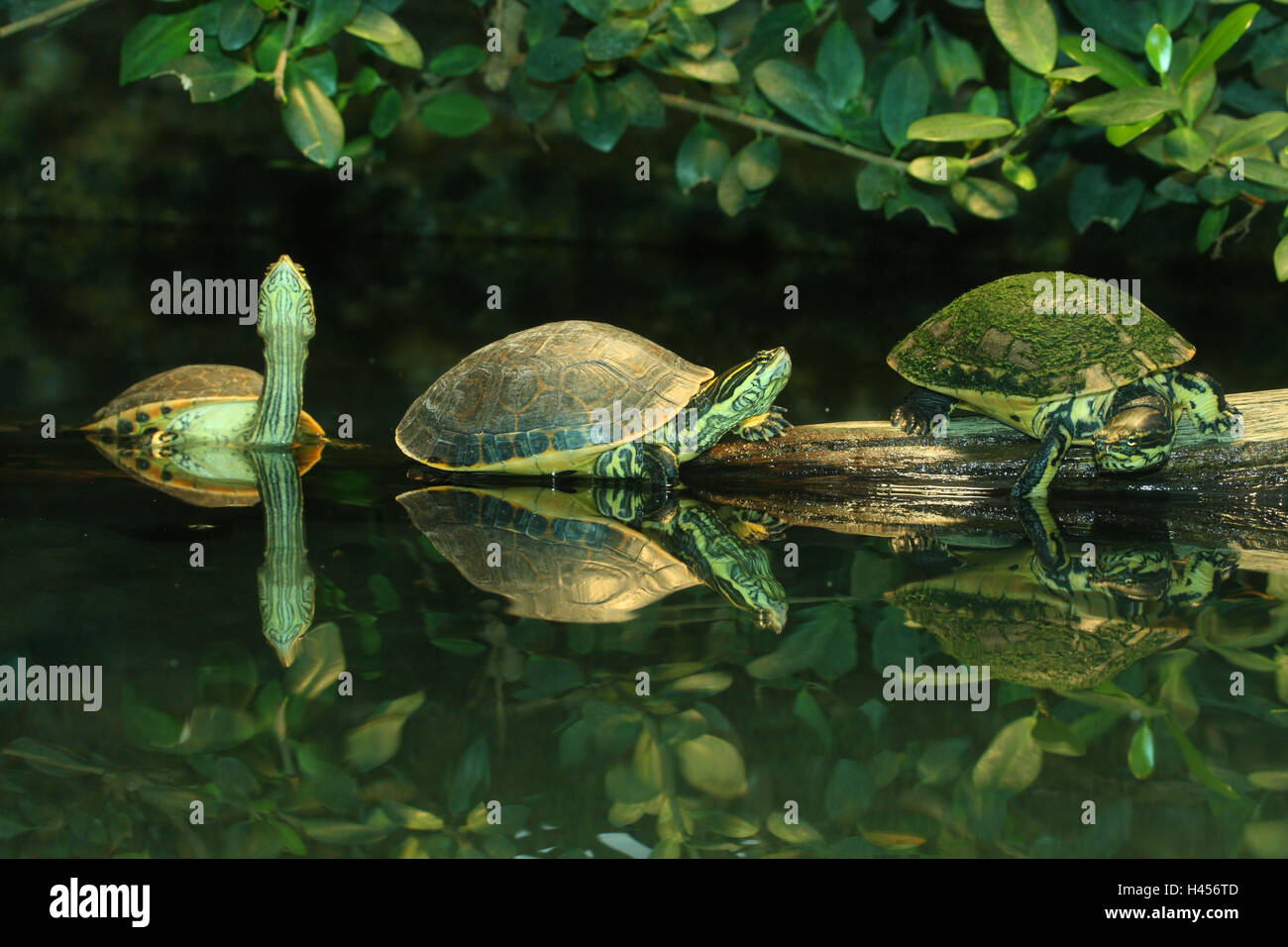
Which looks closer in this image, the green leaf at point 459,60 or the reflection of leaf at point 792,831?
the reflection of leaf at point 792,831

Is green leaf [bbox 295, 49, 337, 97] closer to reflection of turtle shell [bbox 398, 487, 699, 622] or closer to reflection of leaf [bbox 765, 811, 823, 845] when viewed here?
reflection of turtle shell [bbox 398, 487, 699, 622]

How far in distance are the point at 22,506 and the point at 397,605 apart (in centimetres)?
187

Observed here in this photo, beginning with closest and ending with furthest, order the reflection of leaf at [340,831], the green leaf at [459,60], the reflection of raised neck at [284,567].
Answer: the reflection of leaf at [340,831] → the reflection of raised neck at [284,567] → the green leaf at [459,60]

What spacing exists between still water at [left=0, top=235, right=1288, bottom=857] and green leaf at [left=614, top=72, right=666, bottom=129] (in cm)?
190

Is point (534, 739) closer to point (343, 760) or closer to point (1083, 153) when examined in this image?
point (343, 760)

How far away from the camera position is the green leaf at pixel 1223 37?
422cm

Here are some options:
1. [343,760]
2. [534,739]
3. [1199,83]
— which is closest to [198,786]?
[343,760]

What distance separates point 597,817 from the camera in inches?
75.2

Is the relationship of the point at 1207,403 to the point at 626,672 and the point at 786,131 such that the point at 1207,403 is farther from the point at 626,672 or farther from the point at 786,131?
the point at 626,672

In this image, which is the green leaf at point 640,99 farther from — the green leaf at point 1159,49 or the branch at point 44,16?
the branch at point 44,16

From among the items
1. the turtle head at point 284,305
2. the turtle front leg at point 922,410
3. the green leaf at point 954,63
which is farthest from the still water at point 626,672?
the green leaf at point 954,63

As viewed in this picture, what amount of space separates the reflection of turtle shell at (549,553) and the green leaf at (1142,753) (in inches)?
49.2

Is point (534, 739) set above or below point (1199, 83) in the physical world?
below

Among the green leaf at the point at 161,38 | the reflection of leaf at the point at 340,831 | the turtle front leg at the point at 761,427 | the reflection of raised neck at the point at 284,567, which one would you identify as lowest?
the reflection of leaf at the point at 340,831
